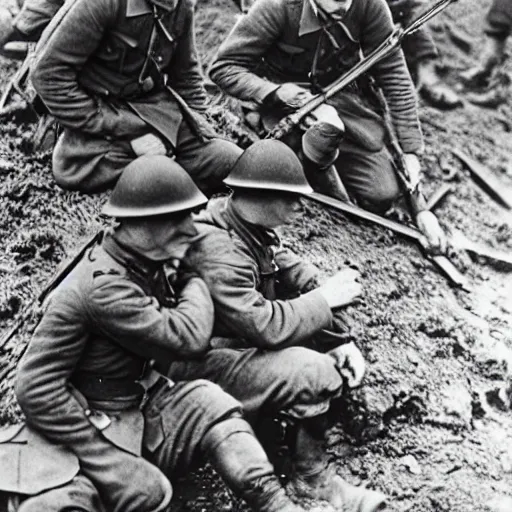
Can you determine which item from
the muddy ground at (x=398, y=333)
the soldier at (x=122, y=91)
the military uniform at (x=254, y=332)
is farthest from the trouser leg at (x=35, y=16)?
the military uniform at (x=254, y=332)

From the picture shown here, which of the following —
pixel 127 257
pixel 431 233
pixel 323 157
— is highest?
pixel 127 257

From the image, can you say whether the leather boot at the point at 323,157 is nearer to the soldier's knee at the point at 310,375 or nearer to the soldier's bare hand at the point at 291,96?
the soldier's bare hand at the point at 291,96

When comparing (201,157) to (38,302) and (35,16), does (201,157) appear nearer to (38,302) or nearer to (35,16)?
(38,302)

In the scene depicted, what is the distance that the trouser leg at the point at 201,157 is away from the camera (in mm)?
5953

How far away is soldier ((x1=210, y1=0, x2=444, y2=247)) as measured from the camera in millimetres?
6230

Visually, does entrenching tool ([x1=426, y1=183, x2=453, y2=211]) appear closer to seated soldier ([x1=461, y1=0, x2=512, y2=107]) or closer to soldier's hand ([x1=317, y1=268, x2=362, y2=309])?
seated soldier ([x1=461, y1=0, x2=512, y2=107])

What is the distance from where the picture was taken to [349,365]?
201 inches

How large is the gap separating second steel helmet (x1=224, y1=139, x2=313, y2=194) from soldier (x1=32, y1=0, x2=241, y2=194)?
1.15 m

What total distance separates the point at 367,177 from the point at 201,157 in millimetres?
1285

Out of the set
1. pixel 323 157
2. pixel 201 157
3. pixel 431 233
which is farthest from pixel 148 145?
pixel 431 233

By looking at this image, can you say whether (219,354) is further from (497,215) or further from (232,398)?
(497,215)

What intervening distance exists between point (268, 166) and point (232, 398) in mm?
1111

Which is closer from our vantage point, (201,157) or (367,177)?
(201,157)

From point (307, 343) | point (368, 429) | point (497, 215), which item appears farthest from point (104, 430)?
point (497, 215)
